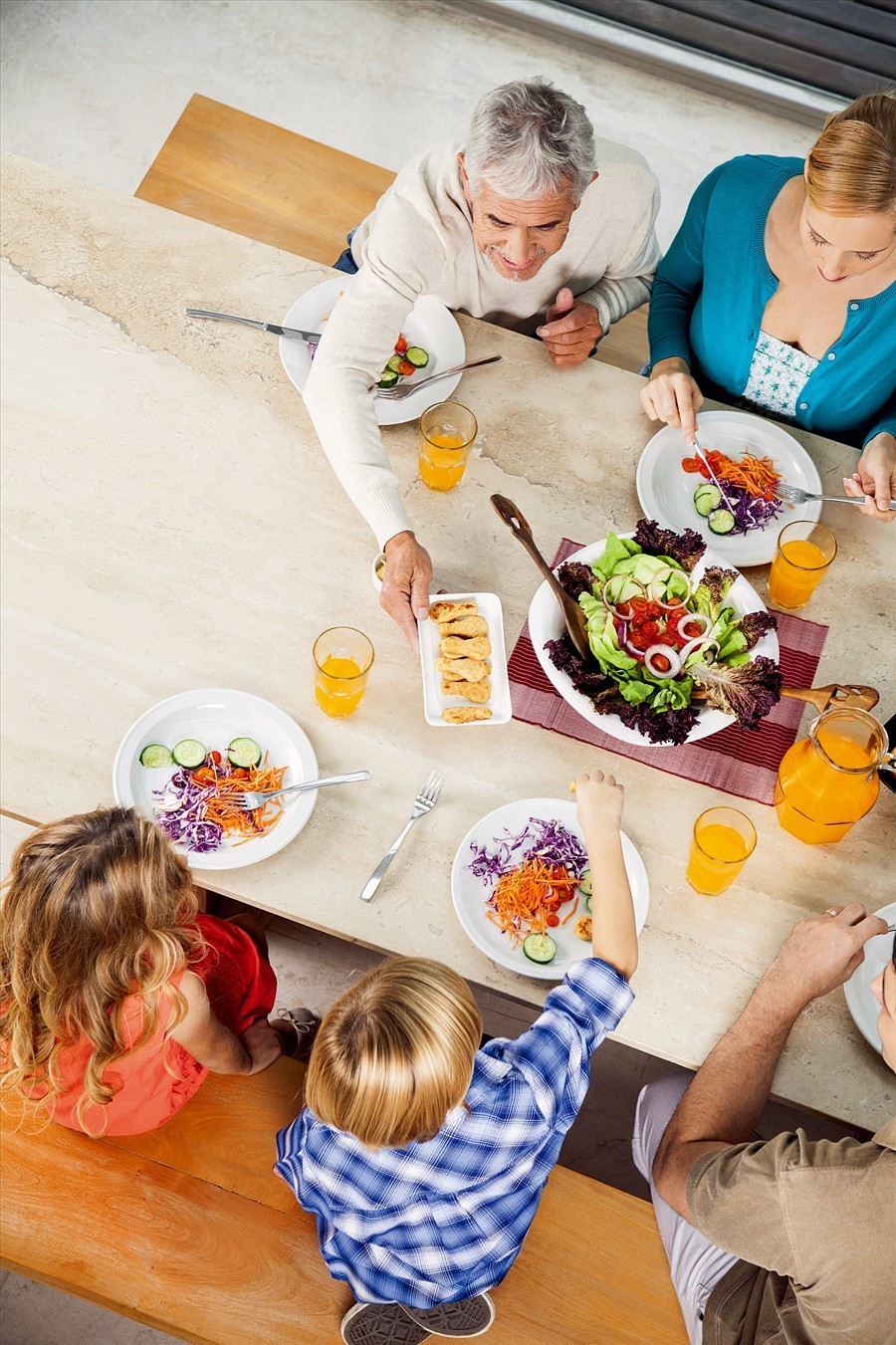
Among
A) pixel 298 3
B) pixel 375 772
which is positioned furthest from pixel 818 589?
pixel 298 3

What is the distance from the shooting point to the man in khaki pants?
1625 mm

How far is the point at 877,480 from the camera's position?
227 centimetres

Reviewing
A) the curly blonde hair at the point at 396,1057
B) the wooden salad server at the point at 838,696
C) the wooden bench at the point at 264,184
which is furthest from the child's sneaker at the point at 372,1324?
the wooden bench at the point at 264,184

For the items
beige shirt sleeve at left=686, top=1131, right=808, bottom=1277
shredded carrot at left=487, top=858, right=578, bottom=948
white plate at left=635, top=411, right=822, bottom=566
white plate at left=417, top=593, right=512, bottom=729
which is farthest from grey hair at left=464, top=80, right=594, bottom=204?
beige shirt sleeve at left=686, top=1131, right=808, bottom=1277

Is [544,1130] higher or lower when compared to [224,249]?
lower

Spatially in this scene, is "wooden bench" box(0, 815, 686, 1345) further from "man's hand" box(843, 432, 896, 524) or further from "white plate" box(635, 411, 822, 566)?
"man's hand" box(843, 432, 896, 524)

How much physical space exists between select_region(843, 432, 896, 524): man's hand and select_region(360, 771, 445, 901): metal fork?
41.5 inches

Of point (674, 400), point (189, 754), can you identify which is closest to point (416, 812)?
point (189, 754)

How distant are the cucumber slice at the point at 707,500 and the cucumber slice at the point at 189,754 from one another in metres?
1.12

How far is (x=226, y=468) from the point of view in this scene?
2246 mm

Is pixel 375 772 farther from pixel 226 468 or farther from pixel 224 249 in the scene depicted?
pixel 224 249

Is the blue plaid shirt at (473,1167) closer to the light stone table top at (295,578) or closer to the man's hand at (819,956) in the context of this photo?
the light stone table top at (295,578)

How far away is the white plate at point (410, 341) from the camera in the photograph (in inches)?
91.2

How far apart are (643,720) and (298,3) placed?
407 cm
